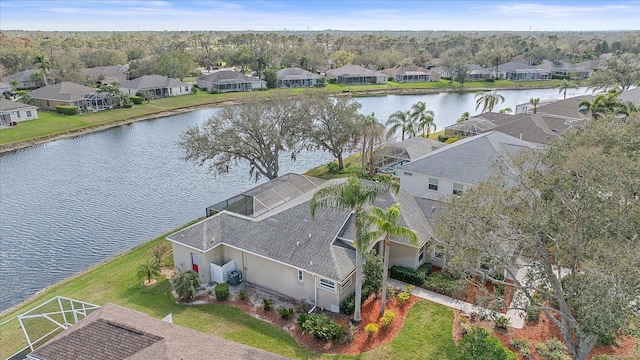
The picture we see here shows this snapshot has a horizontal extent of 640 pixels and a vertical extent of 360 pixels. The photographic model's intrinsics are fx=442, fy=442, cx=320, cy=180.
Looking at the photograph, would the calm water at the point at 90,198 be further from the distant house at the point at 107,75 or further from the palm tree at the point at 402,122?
the distant house at the point at 107,75

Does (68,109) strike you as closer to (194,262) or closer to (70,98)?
(70,98)

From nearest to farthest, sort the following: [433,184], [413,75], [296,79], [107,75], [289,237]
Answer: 1. [289,237]
2. [433,184]
3. [107,75]
4. [296,79]
5. [413,75]

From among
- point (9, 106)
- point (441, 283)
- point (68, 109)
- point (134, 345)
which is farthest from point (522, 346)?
point (68, 109)

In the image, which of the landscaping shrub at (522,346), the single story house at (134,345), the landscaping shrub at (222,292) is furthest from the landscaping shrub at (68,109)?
the landscaping shrub at (522,346)

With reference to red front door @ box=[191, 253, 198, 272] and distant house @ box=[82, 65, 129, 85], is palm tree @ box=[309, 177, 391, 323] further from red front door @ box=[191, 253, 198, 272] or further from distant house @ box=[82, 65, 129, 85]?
distant house @ box=[82, 65, 129, 85]

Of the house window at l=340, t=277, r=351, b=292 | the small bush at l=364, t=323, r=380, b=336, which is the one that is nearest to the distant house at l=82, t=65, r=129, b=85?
the house window at l=340, t=277, r=351, b=292

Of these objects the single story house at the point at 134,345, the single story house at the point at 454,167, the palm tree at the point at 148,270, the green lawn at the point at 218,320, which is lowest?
the green lawn at the point at 218,320

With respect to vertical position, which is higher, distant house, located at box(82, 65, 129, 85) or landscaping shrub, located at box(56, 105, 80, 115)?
distant house, located at box(82, 65, 129, 85)
